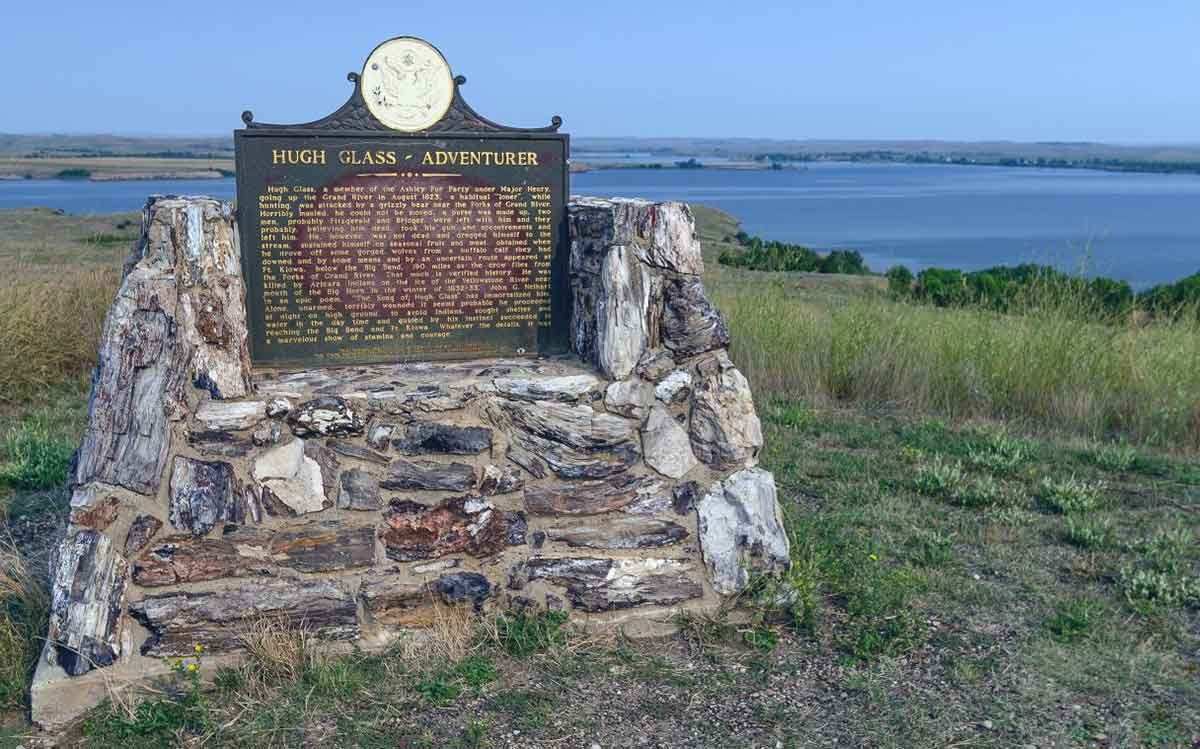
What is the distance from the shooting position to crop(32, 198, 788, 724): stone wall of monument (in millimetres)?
4230

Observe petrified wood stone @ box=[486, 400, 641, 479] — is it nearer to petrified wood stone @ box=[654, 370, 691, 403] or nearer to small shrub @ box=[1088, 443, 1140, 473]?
petrified wood stone @ box=[654, 370, 691, 403]

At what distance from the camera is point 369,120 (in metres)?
4.82

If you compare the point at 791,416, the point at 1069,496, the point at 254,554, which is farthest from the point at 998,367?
the point at 254,554

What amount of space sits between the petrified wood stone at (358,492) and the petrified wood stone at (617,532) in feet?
2.37

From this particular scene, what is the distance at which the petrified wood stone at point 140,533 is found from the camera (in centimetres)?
421

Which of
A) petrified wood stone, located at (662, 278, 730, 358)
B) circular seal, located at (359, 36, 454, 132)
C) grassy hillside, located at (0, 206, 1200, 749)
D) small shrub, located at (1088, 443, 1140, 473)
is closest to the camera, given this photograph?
grassy hillside, located at (0, 206, 1200, 749)

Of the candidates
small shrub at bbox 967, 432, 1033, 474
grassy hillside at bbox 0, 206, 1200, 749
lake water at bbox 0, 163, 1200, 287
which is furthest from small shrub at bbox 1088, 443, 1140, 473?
lake water at bbox 0, 163, 1200, 287

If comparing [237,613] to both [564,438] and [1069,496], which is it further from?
[1069,496]

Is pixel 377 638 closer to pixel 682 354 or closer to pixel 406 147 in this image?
pixel 682 354

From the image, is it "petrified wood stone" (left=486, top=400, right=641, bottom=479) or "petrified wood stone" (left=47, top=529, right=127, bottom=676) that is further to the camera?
"petrified wood stone" (left=486, top=400, right=641, bottom=479)

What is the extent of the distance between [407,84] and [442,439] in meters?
1.50

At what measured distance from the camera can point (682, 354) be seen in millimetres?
4918

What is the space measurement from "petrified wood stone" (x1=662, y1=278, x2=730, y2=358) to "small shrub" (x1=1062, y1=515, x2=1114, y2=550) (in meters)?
2.25

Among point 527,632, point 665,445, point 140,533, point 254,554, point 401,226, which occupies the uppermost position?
point 401,226
